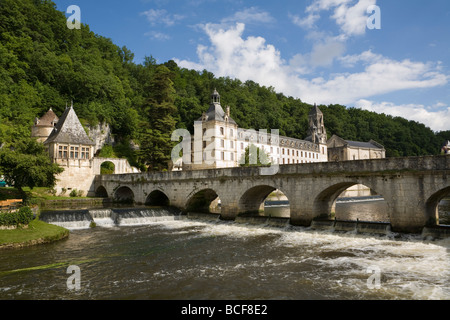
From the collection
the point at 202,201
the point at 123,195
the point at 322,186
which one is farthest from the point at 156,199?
the point at 322,186

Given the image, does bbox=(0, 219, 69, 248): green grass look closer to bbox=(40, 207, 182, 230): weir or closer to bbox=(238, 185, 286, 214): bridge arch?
bbox=(40, 207, 182, 230): weir

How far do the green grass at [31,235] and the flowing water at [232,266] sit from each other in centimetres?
57

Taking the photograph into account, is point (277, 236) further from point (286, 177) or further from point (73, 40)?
point (73, 40)

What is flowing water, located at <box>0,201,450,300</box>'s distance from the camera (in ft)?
34.5

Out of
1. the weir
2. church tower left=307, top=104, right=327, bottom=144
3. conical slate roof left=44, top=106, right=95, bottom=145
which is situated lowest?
the weir

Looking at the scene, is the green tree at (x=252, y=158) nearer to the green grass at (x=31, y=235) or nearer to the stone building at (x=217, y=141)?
the stone building at (x=217, y=141)

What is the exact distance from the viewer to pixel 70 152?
155 feet

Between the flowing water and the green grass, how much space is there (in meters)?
0.57

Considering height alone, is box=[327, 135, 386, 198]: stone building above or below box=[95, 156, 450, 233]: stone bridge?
above

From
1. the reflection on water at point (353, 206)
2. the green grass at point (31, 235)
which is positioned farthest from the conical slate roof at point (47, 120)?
the reflection on water at point (353, 206)

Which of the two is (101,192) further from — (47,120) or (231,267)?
(231,267)

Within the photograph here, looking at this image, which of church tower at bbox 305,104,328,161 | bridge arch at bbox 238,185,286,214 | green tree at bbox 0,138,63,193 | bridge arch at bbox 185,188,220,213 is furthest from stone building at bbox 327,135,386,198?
green tree at bbox 0,138,63,193
